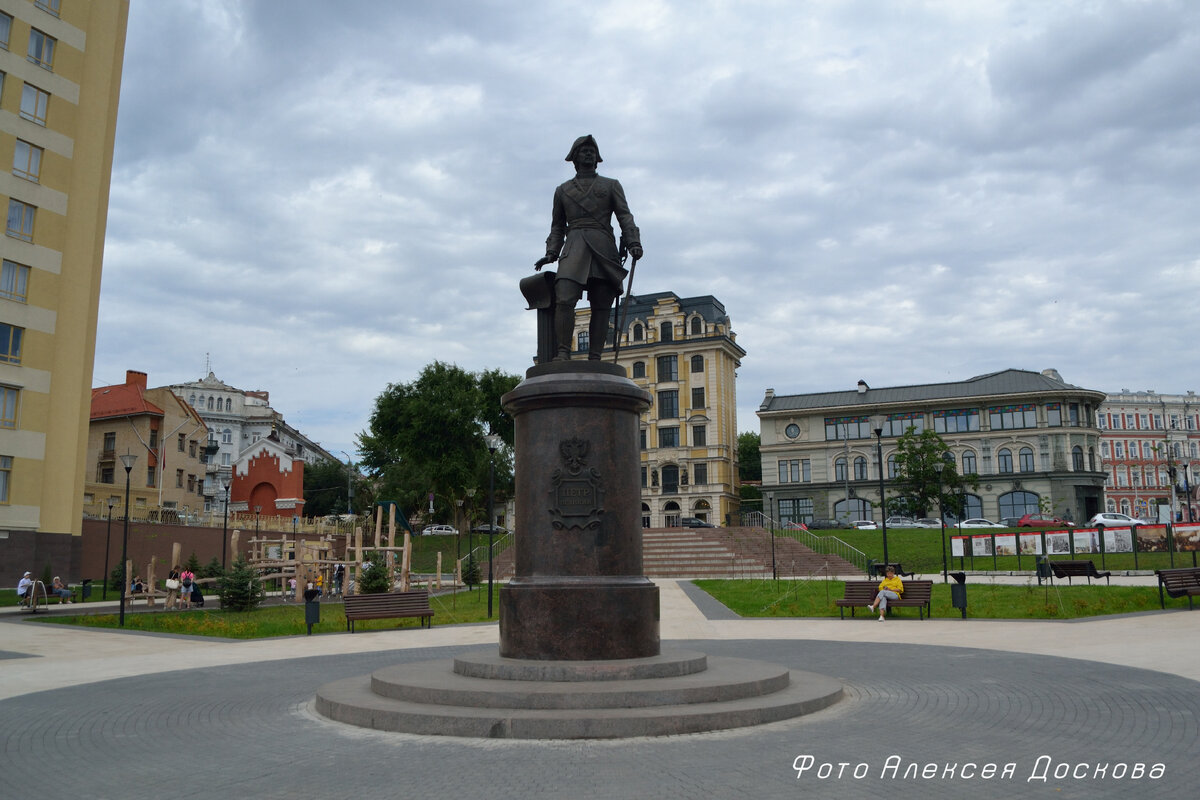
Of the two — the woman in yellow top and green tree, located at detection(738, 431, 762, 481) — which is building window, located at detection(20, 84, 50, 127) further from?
green tree, located at detection(738, 431, 762, 481)

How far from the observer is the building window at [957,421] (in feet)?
249

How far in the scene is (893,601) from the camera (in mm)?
20250

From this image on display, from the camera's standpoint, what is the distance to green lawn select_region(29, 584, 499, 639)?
65.5 feet

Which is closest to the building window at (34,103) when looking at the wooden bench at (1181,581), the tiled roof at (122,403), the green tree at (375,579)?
the green tree at (375,579)

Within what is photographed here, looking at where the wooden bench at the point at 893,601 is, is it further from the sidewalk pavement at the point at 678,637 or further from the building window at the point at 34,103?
the building window at the point at 34,103

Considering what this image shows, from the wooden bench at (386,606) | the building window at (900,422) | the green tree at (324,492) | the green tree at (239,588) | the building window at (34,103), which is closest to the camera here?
the wooden bench at (386,606)

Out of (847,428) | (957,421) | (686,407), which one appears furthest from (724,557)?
(957,421)

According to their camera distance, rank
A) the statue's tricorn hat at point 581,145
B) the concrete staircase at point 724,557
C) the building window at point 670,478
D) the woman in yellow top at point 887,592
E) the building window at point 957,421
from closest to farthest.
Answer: the statue's tricorn hat at point 581,145 < the woman in yellow top at point 887,592 < the concrete staircase at point 724,557 < the building window at point 670,478 < the building window at point 957,421

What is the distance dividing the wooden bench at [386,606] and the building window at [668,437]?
55234 mm

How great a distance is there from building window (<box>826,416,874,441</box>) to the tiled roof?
177ft

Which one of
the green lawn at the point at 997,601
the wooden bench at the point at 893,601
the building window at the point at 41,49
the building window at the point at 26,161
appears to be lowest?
the green lawn at the point at 997,601

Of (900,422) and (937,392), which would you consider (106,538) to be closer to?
(900,422)

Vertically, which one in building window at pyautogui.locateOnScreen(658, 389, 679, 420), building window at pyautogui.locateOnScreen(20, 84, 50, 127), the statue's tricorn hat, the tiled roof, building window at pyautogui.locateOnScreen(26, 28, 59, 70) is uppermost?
building window at pyautogui.locateOnScreen(26, 28, 59, 70)

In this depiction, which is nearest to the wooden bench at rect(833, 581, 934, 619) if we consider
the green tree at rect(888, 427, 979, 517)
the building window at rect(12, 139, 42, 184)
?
the building window at rect(12, 139, 42, 184)
